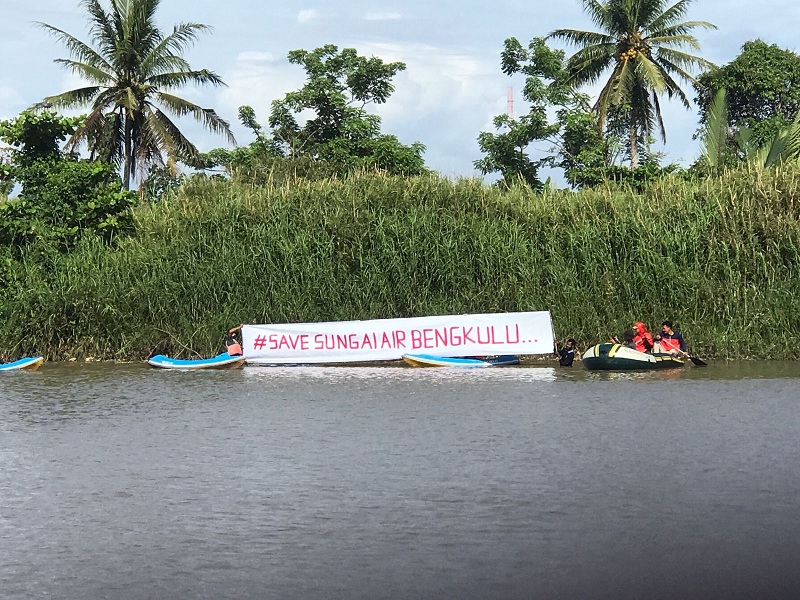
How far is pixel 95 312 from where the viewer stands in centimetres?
2853

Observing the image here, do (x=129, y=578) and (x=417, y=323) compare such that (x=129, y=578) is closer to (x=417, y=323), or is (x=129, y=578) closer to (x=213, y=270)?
(x=417, y=323)

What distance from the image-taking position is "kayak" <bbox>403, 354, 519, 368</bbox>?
26.0 m

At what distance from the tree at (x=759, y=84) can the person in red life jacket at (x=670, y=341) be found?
2857 cm

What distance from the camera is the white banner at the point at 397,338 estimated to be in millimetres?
26375

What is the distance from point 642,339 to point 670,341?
2.36 feet

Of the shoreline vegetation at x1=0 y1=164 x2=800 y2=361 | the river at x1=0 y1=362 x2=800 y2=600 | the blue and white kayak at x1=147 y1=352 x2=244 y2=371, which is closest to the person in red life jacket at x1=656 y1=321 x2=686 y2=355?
the shoreline vegetation at x1=0 y1=164 x2=800 y2=361

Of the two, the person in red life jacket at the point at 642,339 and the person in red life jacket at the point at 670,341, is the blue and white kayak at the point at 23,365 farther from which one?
the person in red life jacket at the point at 670,341

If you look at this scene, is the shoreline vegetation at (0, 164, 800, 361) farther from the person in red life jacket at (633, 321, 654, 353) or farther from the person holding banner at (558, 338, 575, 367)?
the person in red life jacket at (633, 321, 654, 353)

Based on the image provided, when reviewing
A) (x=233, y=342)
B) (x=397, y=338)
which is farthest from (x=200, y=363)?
(x=397, y=338)

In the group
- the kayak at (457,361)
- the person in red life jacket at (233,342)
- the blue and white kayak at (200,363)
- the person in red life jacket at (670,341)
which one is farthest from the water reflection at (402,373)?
the person in red life jacket at (670,341)

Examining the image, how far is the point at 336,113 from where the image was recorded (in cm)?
4825

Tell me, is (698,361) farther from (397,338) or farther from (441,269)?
(397,338)

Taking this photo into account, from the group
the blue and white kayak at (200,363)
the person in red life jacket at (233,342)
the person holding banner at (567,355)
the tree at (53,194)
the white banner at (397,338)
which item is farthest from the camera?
the tree at (53,194)

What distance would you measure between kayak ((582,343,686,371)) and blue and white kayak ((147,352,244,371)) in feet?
26.9
